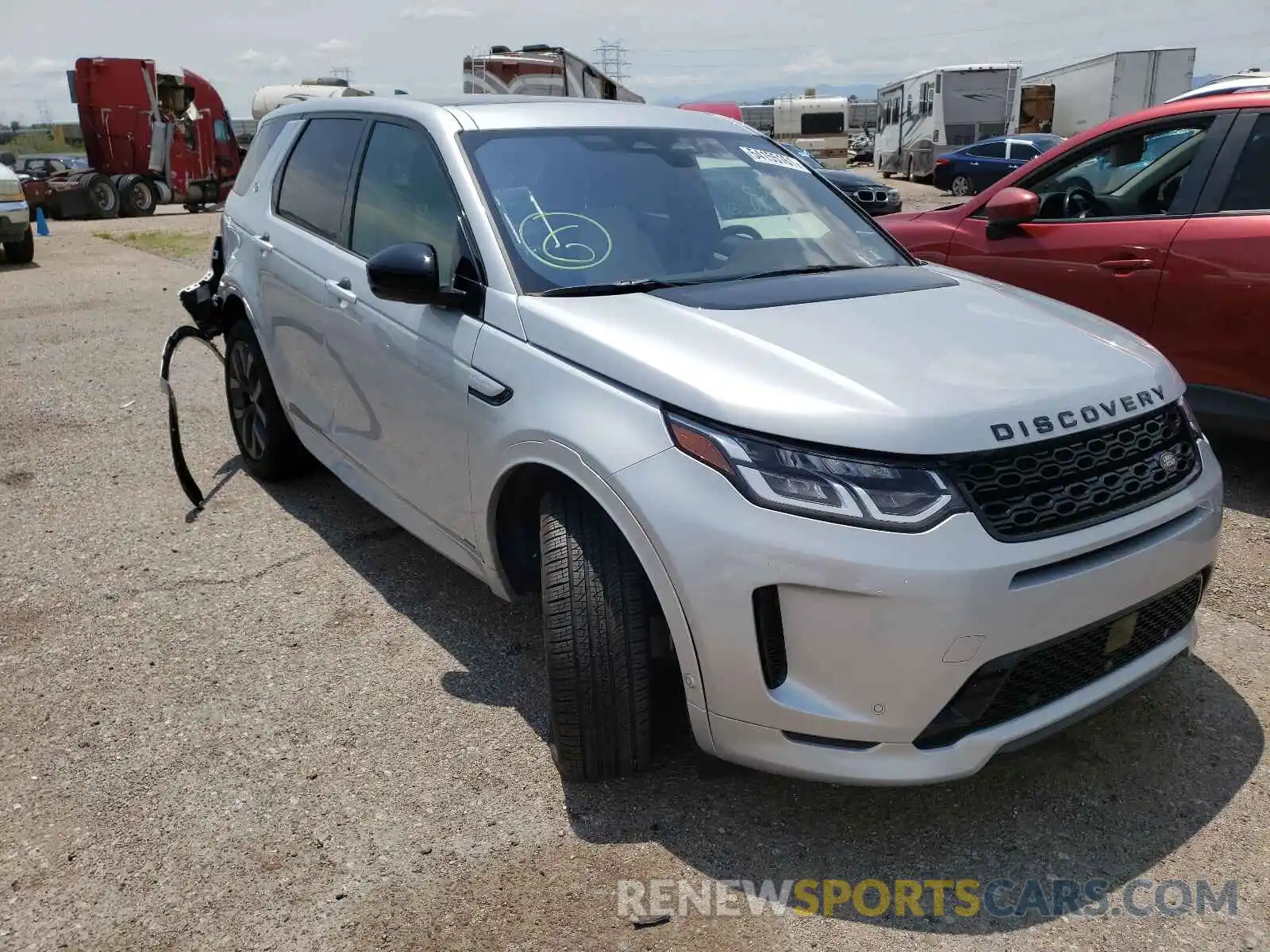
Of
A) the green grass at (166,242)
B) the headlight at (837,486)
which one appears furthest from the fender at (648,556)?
the green grass at (166,242)

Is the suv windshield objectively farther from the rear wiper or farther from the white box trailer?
the white box trailer

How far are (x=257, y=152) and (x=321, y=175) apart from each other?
3.09 feet

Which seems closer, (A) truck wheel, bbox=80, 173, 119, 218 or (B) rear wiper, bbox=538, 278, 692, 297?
(B) rear wiper, bbox=538, 278, 692, 297

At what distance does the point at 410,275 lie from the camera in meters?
2.97

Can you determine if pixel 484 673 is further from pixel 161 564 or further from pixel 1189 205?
pixel 1189 205

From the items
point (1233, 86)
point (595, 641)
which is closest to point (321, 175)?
point (595, 641)

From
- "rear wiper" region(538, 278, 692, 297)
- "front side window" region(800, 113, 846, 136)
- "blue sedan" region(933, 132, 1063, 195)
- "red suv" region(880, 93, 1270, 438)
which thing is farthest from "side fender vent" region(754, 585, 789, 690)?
"front side window" region(800, 113, 846, 136)


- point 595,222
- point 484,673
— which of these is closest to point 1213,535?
point 595,222

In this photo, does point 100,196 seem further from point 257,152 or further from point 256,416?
point 256,416

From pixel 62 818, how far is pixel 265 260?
243 centimetres

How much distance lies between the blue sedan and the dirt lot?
21401mm

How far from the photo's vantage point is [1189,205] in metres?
4.63

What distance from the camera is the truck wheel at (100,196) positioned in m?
23.5

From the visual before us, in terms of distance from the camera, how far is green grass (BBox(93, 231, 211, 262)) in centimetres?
1594
